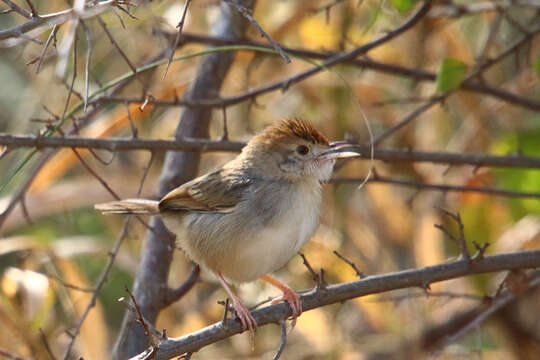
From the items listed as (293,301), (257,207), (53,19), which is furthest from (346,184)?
(53,19)

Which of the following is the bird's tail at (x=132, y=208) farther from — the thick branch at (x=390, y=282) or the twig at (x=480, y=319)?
the twig at (x=480, y=319)

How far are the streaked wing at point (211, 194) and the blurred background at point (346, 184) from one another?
112 centimetres

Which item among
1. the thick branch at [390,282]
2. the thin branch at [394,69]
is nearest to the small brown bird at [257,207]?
the thick branch at [390,282]

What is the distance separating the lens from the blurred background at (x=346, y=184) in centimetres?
495

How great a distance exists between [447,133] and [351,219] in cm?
98

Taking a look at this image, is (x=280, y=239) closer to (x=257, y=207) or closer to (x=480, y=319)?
(x=257, y=207)

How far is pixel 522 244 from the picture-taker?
485cm

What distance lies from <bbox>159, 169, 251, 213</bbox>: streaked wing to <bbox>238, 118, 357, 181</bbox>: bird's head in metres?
0.13

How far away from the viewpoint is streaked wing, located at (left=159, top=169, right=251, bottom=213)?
358 cm

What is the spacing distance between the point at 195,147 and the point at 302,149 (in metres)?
0.53

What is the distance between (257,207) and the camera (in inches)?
135

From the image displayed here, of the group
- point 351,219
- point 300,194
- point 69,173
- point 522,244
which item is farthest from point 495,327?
point 69,173

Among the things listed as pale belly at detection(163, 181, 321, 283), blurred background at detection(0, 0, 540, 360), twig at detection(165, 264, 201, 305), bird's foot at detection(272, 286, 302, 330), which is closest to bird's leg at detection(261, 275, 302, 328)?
bird's foot at detection(272, 286, 302, 330)

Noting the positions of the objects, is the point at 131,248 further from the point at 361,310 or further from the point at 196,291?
the point at 361,310
